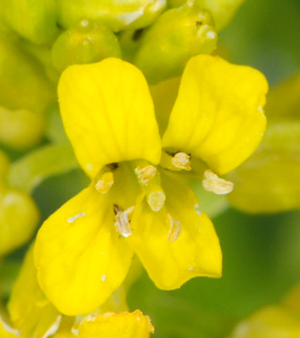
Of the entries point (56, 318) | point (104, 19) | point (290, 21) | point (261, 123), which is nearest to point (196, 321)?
point (56, 318)

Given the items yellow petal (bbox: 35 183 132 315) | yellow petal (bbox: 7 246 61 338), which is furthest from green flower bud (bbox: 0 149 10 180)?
yellow petal (bbox: 35 183 132 315)

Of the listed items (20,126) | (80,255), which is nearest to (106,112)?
(80,255)

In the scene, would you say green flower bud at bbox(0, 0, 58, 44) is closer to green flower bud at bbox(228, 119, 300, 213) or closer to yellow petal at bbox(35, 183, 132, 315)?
yellow petal at bbox(35, 183, 132, 315)

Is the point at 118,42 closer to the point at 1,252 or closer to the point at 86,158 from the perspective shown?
the point at 86,158

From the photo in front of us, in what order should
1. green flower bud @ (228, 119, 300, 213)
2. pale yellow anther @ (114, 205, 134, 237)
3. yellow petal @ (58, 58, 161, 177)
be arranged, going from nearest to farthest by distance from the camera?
yellow petal @ (58, 58, 161, 177) → pale yellow anther @ (114, 205, 134, 237) → green flower bud @ (228, 119, 300, 213)

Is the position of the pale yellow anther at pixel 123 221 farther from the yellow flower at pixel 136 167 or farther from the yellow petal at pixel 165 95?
the yellow petal at pixel 165 95
